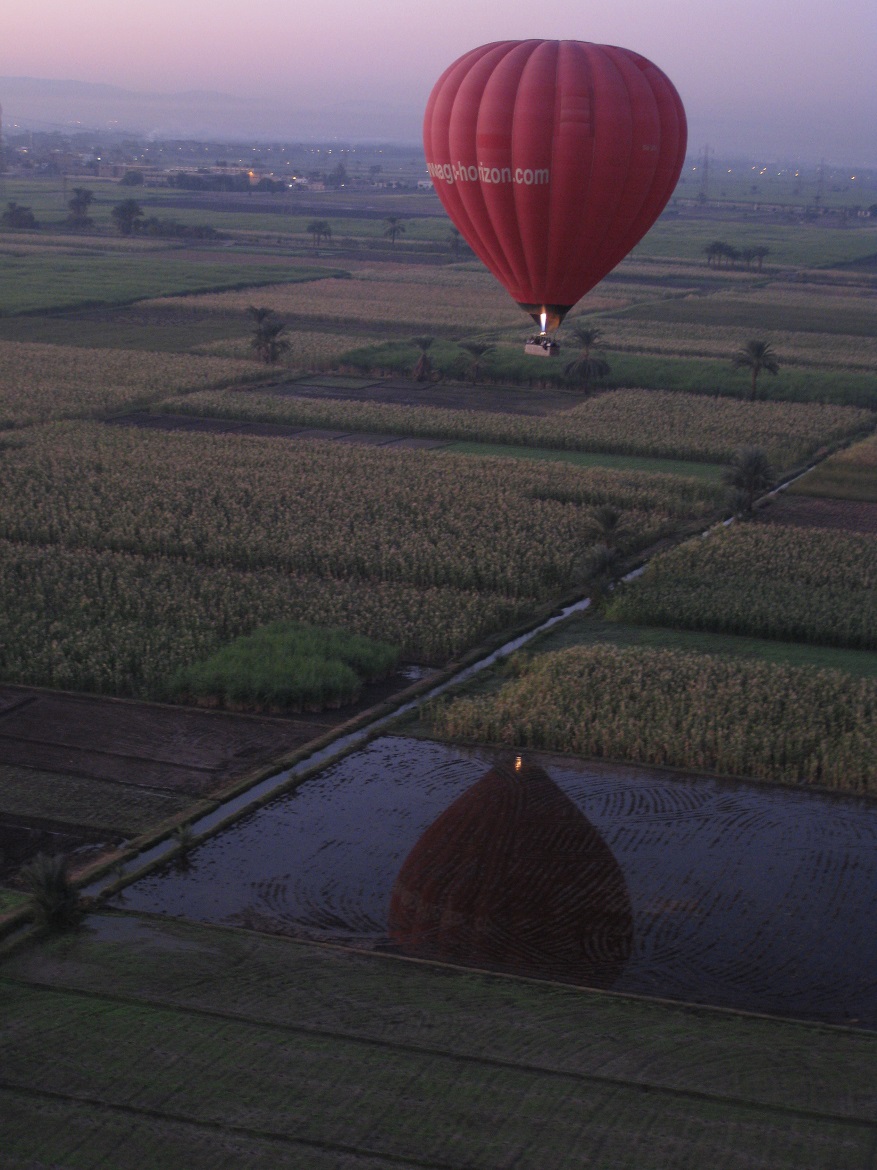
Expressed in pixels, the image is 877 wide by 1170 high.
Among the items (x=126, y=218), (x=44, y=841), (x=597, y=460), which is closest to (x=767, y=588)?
(x=597, y=460)

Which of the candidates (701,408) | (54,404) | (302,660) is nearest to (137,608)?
(302,660)

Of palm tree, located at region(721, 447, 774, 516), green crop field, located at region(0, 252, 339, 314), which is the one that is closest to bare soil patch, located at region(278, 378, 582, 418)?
palm tree, located at region(721, 447, 774, 516)

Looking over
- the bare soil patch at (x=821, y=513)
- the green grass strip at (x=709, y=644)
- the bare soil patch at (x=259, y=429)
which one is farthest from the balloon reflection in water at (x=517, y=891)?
the bare soil patch at (x=259, y=429)

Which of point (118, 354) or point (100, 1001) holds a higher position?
point (118, 354)

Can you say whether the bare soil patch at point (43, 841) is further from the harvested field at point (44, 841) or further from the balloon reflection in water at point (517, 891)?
the balloon reflection in water at point (517, 891)

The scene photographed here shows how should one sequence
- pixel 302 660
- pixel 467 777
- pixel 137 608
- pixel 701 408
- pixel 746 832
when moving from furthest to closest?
1. pixel 701 408
2. pixel 137 608
3. pixel 302 660
4. pixel 467 777
5. pixel 746 832

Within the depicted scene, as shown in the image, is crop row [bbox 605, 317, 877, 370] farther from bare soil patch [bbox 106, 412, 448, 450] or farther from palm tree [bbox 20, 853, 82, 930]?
palm tree [bbox 20, 853, 82, 930]

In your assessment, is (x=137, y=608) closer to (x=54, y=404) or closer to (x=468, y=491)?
(x=468, y=491)
